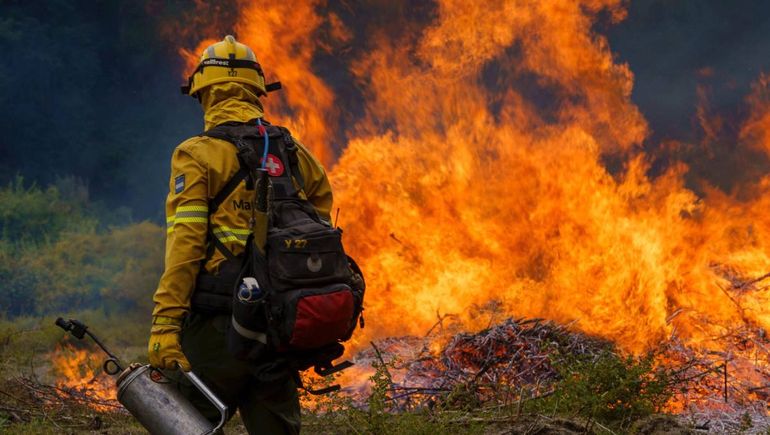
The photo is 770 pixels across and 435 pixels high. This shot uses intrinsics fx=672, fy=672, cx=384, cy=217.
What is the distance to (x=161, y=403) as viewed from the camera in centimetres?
278

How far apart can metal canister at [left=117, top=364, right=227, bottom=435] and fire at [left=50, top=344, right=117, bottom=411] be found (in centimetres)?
316

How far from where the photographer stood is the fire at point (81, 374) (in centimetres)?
622

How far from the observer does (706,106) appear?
30.5 feet

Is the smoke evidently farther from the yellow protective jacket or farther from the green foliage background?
the yellow protective jacket

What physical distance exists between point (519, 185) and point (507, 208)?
30cm

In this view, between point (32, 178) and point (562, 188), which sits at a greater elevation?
point (32, 178)

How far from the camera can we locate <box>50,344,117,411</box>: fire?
622 centimetres

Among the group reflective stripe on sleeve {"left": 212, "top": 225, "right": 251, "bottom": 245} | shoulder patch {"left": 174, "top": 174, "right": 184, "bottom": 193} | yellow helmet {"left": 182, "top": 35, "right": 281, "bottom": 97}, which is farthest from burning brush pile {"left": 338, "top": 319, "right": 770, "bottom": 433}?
yellow helmet {"left": 182, "top": 35, "right": 281, "bottom": 97}

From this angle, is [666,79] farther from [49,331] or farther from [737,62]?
[49,331]

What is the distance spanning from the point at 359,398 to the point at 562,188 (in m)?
3.16

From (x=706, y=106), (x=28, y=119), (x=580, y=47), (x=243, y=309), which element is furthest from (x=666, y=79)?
(x=28, y=119)

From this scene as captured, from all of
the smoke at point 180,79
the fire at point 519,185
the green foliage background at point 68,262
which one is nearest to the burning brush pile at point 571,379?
the fire at point 519,185

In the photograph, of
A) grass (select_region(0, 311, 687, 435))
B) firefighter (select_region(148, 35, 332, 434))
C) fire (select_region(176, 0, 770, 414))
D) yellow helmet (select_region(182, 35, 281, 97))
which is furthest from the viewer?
fire (select_region(176, 0, 770, 414))

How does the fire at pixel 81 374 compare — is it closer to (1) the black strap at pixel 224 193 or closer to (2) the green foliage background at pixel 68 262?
(2) the green foliage background at pixel 68 262
